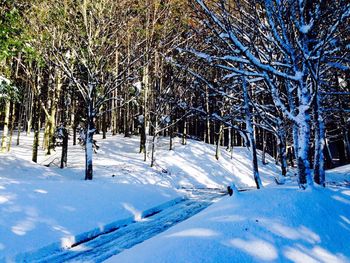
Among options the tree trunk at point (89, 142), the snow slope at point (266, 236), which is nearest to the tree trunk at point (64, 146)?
the tree trunk at point (89, 142)

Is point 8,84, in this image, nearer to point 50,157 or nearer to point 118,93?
point 50,157

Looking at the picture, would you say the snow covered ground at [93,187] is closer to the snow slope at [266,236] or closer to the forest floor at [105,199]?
the forest floor at [105,199]

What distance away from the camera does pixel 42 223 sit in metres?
7.66

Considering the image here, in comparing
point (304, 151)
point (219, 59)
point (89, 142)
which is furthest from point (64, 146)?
point (304, 151)

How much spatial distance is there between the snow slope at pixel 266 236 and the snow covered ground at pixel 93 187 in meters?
3.38

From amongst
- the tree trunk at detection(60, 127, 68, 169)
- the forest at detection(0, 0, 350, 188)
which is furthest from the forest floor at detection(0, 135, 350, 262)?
the forest at detection(0, 0, 350, 188)

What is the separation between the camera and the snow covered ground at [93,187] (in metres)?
7.32

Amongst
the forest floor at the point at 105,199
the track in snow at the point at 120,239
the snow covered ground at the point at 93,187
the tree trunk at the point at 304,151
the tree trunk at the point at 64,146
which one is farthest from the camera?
the tree trunk at the point at 64,146

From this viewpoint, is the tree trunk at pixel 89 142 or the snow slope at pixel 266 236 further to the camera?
the tree trunk at pixel 89 142

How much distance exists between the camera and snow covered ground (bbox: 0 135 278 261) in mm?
7316

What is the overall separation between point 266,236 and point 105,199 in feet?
24.8

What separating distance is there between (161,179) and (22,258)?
43.6 feet

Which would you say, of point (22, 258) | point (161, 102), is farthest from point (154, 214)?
point (161, 102)

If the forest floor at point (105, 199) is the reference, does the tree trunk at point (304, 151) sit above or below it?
above
